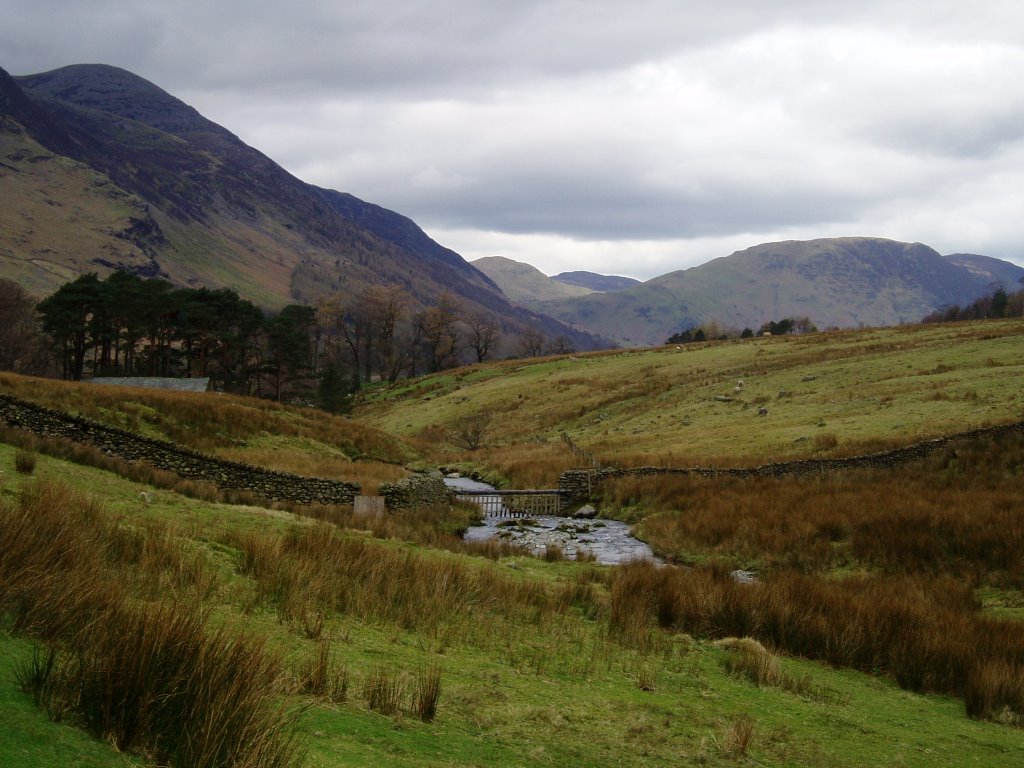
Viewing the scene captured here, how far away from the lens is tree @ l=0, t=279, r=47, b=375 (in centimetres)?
8238

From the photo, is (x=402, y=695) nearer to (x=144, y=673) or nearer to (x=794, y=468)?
(x=144, y=673)

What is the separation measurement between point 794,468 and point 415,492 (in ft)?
50.4

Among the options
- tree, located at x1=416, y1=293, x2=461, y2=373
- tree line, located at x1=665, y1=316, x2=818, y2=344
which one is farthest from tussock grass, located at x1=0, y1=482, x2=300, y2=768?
tree, located at x1=416, y1=293, x2=461, y2=373

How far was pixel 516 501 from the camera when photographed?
3344cm

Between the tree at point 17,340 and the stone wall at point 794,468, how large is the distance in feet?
229

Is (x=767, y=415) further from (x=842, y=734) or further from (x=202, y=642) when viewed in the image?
(x=202, y=642)

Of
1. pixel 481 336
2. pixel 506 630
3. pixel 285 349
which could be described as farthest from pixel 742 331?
pixel 506 630

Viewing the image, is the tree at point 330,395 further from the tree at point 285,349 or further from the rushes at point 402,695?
the rushes at point 402,695

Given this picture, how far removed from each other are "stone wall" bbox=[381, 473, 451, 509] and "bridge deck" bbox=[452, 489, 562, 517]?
3076mm

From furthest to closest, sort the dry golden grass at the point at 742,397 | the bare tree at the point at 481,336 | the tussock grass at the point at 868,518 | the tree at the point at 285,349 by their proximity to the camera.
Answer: the bare tree at the point at 481,336
the tree at the point at 285,349
the dry golden grass at the point at 742,397
the tussock grass at the point at 868,518

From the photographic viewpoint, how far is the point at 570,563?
59.1 ft

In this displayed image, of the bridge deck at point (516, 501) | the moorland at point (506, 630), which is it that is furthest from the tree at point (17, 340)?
the moorland at point (506, 630)

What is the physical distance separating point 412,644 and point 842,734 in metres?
4.47

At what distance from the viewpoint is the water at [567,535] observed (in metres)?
22.3
